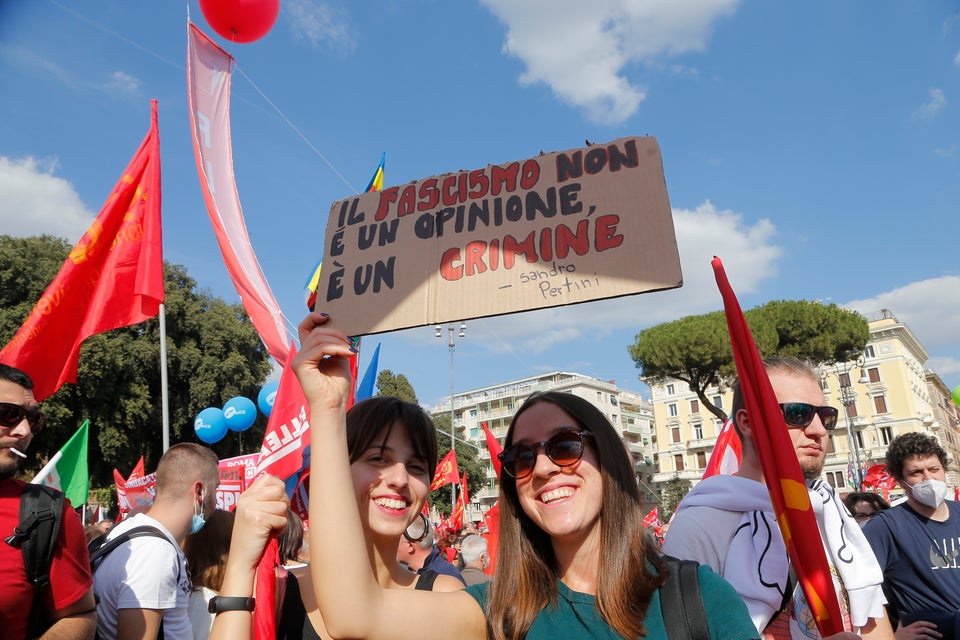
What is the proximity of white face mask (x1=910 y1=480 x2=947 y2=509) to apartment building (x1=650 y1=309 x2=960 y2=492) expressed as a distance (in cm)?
5585

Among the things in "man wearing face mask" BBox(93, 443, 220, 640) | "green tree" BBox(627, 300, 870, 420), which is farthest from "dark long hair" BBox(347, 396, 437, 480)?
"green tree" BBox(627, 300, 870, 420)

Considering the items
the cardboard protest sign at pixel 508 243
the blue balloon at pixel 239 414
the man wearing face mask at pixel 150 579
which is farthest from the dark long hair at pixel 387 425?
the blue balloon at pixel 239 414

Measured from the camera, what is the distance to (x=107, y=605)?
2762 millimetres

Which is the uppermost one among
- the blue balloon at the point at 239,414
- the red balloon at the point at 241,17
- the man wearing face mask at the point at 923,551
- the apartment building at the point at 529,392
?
the apartment building at the point at 529,392

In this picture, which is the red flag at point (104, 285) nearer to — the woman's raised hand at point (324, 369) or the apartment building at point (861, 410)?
the woman's raised hand at point (324, 369)

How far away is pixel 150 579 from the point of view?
281 cm

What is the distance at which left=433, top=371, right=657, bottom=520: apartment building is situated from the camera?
8269cm

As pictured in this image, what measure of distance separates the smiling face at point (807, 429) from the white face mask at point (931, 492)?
2.35 m

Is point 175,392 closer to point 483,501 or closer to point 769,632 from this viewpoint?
point 769,632

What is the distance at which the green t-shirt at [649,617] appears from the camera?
4.83 ft

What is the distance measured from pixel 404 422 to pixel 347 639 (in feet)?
2.57

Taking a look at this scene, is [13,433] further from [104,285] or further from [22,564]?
[104,285]

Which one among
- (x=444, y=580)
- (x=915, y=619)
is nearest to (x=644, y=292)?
(x=444, y=580)

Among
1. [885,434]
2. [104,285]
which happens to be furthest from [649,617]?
[885,434]
